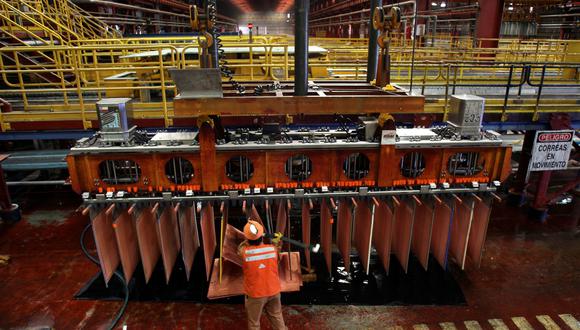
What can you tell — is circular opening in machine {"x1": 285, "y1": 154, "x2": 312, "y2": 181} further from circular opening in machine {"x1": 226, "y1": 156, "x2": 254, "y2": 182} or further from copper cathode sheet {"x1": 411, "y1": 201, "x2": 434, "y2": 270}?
copper cathode sheet {"x1": 411, "y1": 201, "x2": 434, "y2": 270}

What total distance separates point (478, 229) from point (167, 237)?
4.69m

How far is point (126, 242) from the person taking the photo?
17.9 feet

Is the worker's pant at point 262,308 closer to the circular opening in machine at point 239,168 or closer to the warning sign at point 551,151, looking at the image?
the circular opening in machine at point 239,168

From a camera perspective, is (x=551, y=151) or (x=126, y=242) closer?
(x=126, y=242)

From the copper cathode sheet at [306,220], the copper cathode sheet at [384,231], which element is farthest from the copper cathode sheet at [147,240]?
the copper cathode sheet at [384,231]

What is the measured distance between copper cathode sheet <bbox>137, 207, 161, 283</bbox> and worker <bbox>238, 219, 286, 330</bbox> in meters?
1.76

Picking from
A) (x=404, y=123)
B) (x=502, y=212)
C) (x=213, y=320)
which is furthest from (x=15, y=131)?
(x=502, y=212)

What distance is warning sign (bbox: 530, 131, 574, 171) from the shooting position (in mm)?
7000

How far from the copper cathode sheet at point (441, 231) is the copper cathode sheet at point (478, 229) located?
47 cm

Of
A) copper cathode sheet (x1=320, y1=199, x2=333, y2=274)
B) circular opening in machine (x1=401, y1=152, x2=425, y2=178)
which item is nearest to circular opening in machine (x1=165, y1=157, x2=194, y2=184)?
copper cathode sheet (x1=320, y1=199, x2=333, y2=274)

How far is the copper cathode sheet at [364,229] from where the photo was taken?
17.7 ft

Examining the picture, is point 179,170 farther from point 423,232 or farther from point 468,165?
point 468,165

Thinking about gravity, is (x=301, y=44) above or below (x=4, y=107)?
above

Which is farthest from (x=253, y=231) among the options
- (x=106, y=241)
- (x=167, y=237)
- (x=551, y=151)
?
A: (x=551, y=151)
